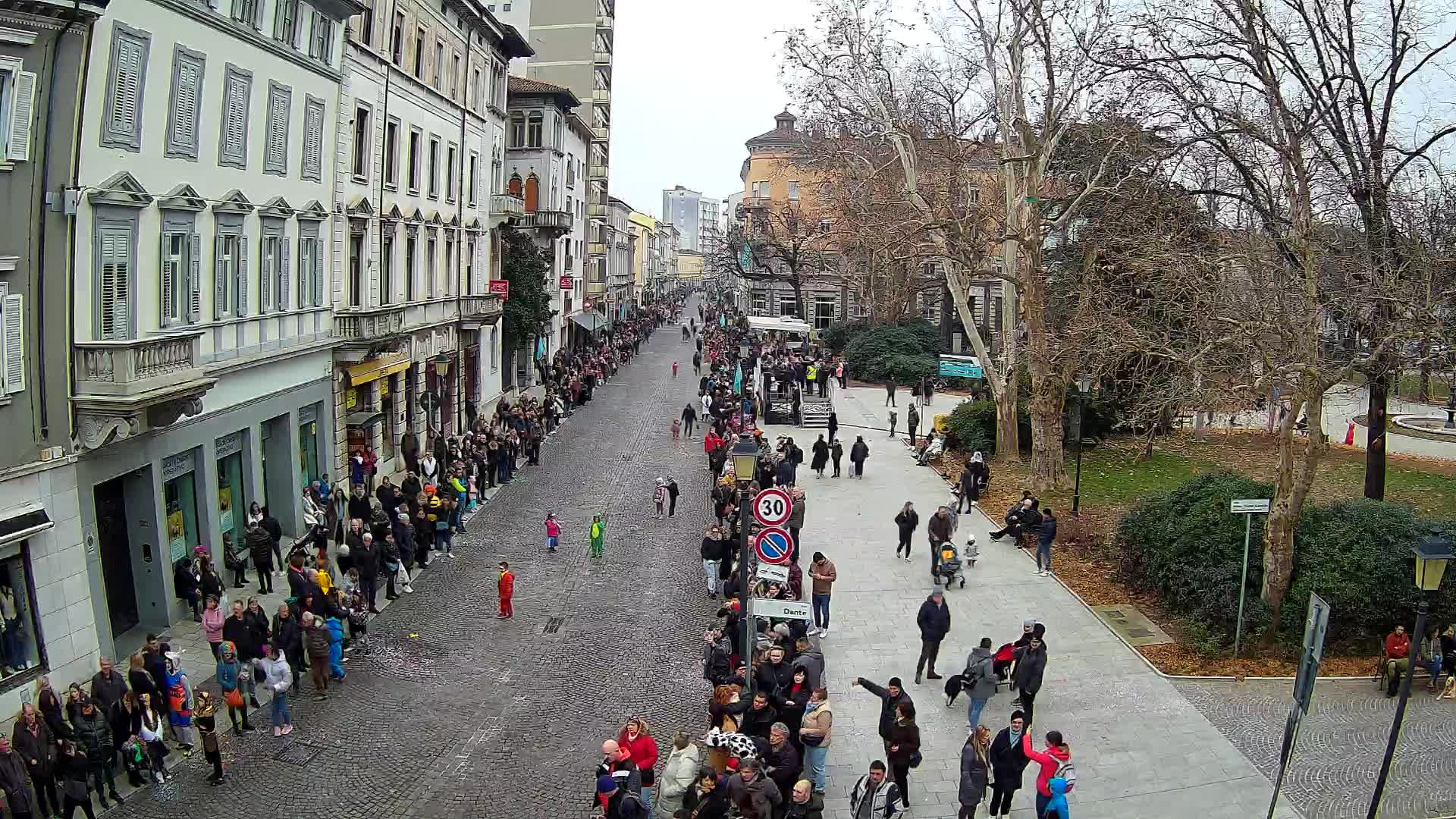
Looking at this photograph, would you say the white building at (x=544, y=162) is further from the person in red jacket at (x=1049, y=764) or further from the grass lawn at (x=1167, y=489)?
the person in red jacket at (x=1049, y=764)

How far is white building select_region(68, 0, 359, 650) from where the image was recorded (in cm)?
1572

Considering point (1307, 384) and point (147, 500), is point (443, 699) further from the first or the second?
point (1307, 384)

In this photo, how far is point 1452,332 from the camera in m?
17.0

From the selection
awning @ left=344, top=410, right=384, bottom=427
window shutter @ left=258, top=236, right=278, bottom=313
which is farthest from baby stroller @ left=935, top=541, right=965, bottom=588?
awning @ left=344, top=410, right=384, bottom=427

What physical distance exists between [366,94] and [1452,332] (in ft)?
75.1

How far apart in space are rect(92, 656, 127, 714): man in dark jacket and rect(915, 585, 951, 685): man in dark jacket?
9665mm

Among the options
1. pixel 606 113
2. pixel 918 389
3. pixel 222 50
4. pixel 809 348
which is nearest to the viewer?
pixel 222 50

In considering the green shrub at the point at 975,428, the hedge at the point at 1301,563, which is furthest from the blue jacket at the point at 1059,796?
the green shrub at the point at 975,428

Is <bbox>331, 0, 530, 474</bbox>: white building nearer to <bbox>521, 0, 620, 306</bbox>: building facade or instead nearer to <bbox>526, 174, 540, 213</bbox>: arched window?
<bbox>526, 174, 540, 213</bbox>: arched window

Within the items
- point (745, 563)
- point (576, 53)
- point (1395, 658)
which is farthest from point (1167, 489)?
point (576, 53)

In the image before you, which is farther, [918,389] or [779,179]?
[779,179]

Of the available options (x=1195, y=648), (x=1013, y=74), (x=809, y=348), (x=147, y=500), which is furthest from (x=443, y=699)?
(x=809, y=348)

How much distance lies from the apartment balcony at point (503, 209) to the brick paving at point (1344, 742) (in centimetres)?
3049

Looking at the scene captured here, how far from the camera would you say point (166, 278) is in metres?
18.0
